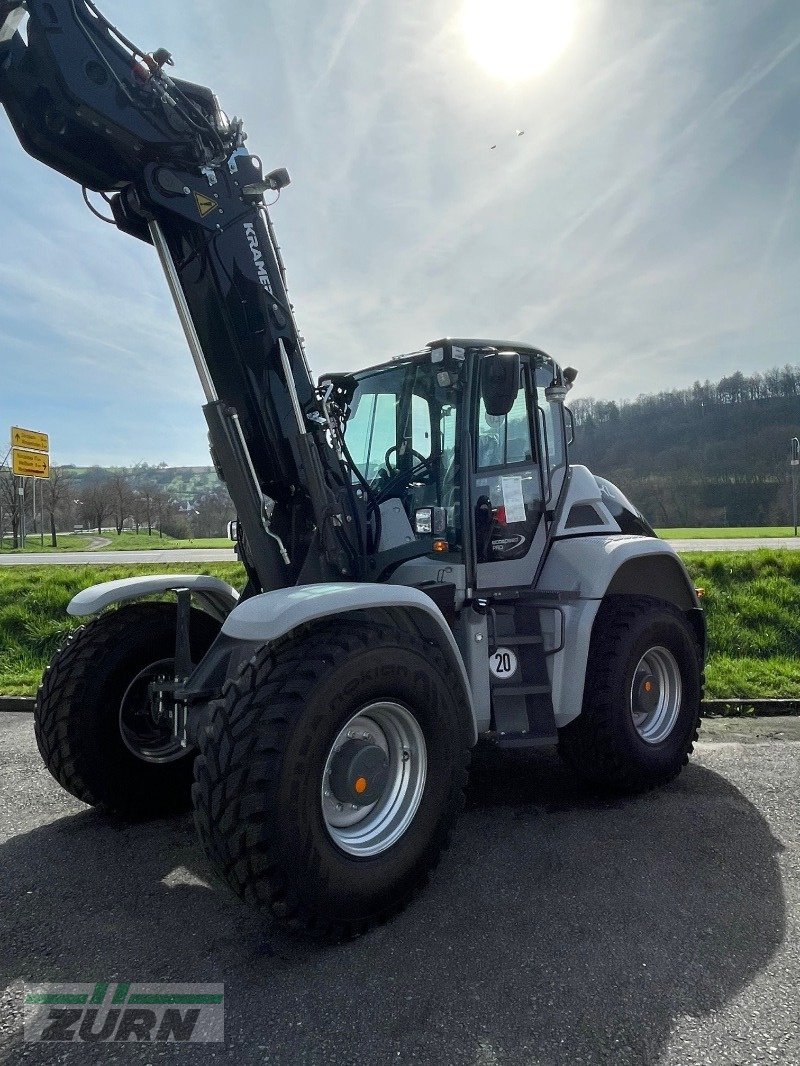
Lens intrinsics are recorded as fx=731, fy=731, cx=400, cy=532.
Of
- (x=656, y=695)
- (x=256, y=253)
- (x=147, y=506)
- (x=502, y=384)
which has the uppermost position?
(x=147, y=506)

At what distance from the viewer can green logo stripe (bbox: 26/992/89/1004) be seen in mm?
2477

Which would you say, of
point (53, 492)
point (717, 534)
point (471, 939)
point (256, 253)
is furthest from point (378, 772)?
point (53, 492)

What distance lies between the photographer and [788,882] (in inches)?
130

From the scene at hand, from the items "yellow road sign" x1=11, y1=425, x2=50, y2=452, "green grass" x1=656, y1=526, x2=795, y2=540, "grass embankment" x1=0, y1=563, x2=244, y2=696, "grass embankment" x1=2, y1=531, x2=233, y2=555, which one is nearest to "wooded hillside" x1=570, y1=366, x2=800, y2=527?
"green grass" x1=656, y1=526, x2=795, y2=540

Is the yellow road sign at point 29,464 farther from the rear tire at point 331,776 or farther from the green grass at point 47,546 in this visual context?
the rear tire at point 331,776

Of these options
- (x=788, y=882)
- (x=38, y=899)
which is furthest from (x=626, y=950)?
(x=38, y=899)

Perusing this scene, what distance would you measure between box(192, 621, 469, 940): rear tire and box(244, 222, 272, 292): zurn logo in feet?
6.21

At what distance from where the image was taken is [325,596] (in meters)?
2.93

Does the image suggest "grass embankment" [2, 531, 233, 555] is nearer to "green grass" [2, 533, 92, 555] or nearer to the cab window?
"green grass" [2, 533, 92, 555]

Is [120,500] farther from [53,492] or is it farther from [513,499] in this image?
[513,499]

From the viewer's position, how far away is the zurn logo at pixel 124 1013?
2305 millimetres

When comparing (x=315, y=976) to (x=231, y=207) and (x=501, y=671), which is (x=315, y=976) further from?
(x=231, y=207)

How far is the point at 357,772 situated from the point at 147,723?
67.8 inches

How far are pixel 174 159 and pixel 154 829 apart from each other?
11.2ft
